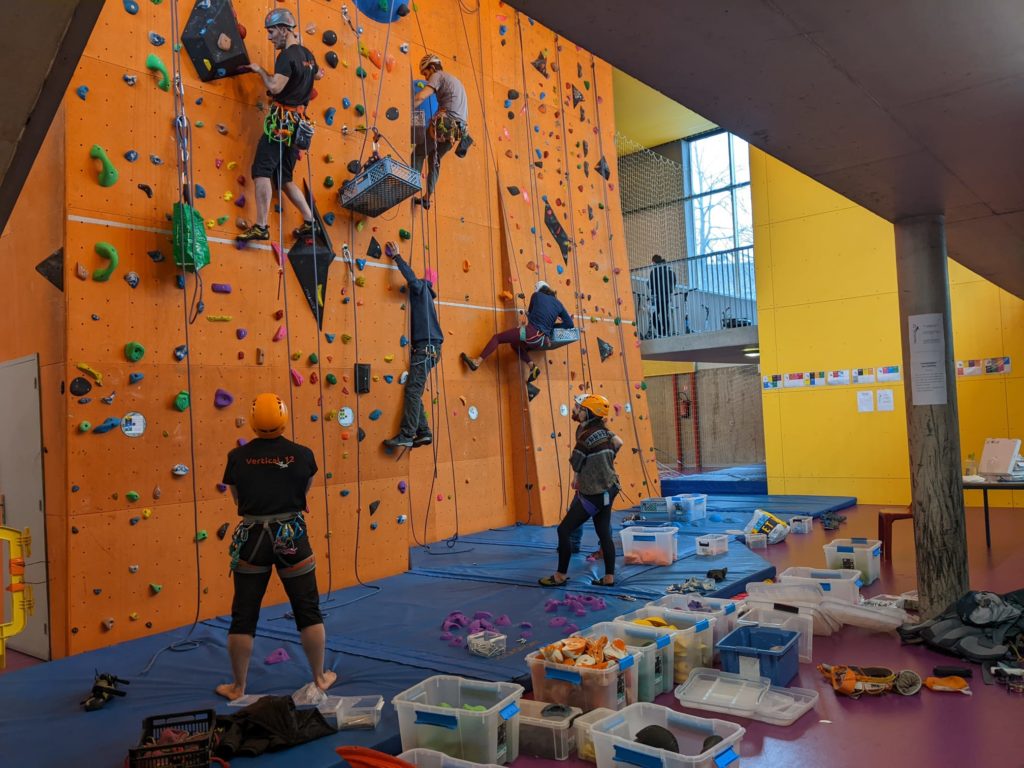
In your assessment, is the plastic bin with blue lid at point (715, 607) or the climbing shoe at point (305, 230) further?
the climbing shoe at point (305, 230)

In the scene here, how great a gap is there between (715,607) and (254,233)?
3897 mm

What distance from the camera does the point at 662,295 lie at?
43.5ft

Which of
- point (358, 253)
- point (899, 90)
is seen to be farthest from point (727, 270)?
point (899, 90)

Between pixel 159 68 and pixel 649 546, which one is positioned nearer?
pixel 159 68

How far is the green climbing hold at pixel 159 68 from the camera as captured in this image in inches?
195

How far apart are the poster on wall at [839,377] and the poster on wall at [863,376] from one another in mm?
96

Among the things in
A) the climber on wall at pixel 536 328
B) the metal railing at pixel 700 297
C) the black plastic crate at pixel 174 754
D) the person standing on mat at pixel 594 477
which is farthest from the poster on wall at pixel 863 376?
the black plastic crate at pixel 174 754

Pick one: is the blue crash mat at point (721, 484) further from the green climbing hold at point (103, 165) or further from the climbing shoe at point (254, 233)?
the green climbing hold at point (103, 165)

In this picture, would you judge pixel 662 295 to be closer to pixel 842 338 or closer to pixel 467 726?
pixel 842 338

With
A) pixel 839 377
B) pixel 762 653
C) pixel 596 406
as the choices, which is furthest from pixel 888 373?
pixel 762 653

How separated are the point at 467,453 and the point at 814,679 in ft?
16.8

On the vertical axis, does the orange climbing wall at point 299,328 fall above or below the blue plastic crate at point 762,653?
above

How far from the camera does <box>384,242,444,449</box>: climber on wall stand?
637 cm

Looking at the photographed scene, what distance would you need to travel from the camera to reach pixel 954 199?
444cm
